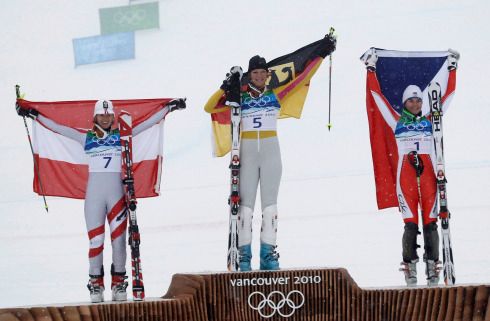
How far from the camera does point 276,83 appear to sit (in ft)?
22.0

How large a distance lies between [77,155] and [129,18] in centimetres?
820

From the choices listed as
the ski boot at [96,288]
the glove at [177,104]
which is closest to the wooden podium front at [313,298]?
the ski boot at [96,288]

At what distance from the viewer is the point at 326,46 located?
264 inches

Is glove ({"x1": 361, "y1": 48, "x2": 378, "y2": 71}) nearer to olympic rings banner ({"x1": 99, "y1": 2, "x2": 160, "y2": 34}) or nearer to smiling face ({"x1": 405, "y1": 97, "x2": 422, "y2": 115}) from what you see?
smiling face ({"x1": 405, "y1": 97, "x2": 422, "y2": 115})

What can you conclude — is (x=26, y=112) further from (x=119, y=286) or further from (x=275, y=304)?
(x=275, y=304)

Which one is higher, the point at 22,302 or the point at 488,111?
the point at 488,111

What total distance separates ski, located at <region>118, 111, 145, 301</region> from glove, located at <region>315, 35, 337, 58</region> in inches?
64.3

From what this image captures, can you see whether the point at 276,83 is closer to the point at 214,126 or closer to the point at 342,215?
the point at 214,126

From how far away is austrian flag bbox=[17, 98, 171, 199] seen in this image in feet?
22.1

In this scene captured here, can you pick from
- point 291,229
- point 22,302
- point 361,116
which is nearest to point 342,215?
point 291,229

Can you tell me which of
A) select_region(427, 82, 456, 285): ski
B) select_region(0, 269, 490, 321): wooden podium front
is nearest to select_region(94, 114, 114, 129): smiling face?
select_region(0, 269, 490, 321): wooden podium front

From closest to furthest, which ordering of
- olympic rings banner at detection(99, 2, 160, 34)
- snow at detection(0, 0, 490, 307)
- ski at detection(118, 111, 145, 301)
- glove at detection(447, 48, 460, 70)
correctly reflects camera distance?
ski at detection(118, 111, 145, 301)
glove at detection(447, 48, 460, 70)
snow at detection(0, 0, 490, 307)
olympic rings banner at detection(99, 2, 160, 34)

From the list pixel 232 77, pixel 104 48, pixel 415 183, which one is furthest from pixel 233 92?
pixel 104 48

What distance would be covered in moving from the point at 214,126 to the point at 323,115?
561 centimetres
